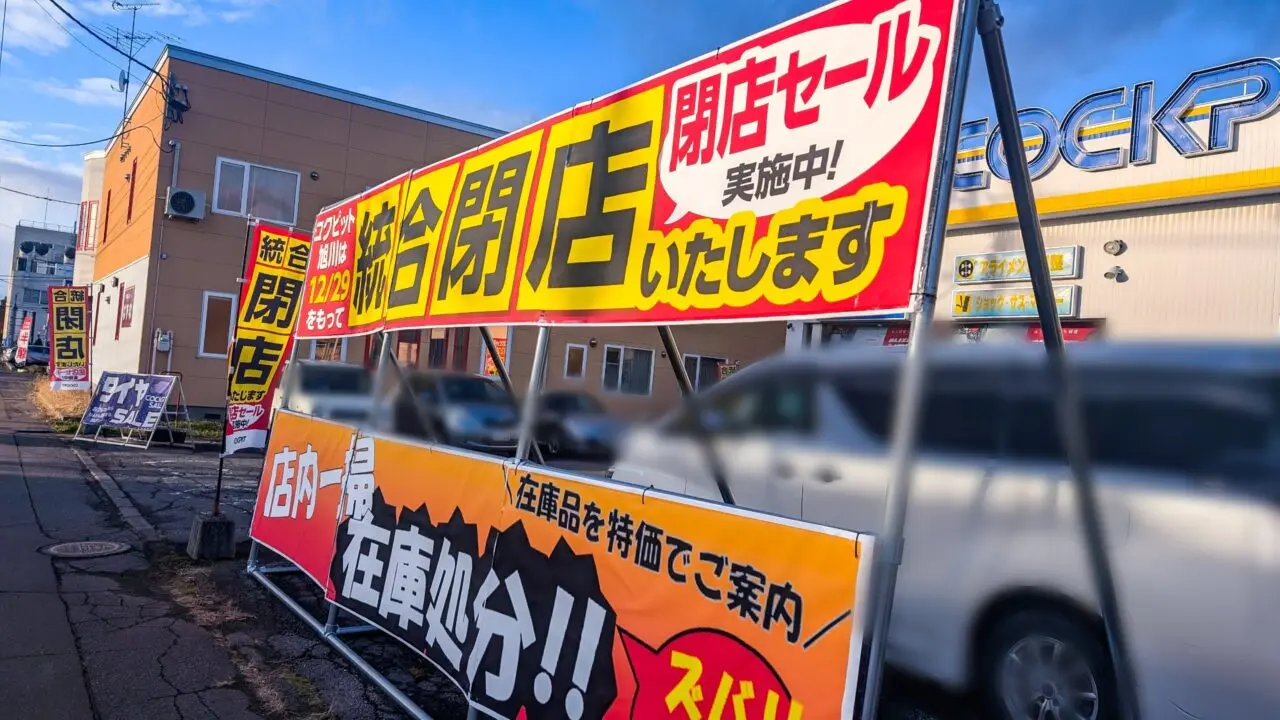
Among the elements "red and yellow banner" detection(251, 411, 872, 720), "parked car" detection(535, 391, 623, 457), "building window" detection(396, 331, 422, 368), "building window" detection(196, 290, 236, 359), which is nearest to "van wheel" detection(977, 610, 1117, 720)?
"red and yellow banner" detection(251, 411, 872, 720)

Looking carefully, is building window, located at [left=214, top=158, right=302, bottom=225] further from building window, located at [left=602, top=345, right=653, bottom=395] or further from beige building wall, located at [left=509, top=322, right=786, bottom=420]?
building window, located at [left=602, top=345, right=653, bottom=395]

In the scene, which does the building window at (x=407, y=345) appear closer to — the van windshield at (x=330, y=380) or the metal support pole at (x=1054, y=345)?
the van windshield at (x=330, y=380)

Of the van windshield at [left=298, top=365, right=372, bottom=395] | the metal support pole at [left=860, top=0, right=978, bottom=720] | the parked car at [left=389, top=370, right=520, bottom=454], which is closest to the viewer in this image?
the metal support pole at [left=860, top=0, right=978, bottom=720]

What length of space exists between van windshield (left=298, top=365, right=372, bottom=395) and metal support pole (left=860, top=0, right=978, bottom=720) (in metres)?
6.93

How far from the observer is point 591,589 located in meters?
3.07

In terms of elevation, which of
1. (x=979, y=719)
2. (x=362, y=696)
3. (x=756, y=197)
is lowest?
(x=362, y=696)

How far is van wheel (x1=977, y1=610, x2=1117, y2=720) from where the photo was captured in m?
3.35

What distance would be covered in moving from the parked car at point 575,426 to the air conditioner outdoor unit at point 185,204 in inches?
520

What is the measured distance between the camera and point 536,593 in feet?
10.9

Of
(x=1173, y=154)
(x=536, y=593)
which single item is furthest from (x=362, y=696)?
(x=1173, y=154)

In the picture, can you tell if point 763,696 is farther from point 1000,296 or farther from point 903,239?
point 1000,296

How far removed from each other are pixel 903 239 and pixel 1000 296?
28.3 feet

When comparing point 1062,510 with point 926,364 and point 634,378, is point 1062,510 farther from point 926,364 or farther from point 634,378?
point 634,378

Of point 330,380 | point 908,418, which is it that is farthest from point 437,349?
point 908,418
